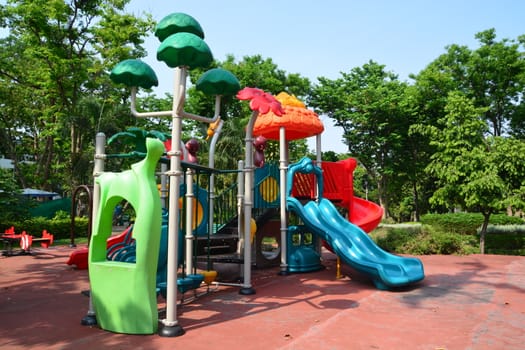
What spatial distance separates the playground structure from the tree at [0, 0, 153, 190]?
15.7 metres

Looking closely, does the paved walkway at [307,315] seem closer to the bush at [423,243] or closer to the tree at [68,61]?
the bush at [423,243]

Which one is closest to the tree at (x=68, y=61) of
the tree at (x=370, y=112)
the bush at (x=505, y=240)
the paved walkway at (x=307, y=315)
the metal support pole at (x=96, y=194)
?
the tree at (x=370, y=112)

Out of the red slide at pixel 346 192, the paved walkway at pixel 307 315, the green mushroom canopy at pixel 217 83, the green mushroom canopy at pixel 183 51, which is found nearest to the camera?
the paved walkway at pixel 307 315

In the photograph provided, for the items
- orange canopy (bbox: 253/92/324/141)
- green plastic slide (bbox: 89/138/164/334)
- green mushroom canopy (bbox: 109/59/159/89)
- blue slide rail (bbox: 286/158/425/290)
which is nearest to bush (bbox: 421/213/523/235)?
orange canopy (bbox: 253/92/324/141)

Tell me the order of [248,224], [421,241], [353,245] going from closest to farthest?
[248,224] < [353,245] < [421,241]

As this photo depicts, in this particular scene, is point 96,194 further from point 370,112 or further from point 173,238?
point 370,112

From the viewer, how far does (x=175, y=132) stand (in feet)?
17.8

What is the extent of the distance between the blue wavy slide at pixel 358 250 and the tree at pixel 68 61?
54.1 ft

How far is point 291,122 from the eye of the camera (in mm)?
11141

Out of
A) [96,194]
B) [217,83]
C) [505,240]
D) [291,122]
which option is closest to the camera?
[96,194]

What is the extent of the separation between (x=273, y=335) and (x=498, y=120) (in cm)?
2761

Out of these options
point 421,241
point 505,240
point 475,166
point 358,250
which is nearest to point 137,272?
point 358,250

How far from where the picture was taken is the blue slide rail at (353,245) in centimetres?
817

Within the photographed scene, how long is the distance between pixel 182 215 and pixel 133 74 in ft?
9.02
